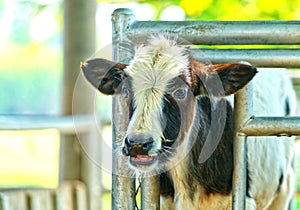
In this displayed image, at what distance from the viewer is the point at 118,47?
2998 mm

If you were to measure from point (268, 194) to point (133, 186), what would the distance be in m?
1.81

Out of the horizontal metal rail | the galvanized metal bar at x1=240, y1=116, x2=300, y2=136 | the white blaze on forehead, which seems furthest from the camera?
the horizontal metal rail

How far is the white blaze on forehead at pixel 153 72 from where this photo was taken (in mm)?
3236

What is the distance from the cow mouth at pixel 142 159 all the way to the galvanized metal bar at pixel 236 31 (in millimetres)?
478

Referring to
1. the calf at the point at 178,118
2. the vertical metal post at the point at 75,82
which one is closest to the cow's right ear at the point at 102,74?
the calf at the point at 178,118

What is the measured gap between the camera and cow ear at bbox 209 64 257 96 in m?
3.13

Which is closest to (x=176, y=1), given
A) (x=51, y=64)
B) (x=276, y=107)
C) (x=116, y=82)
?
(x=276, y=107)

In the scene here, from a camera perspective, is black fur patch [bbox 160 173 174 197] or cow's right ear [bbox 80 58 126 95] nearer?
cow's right ear [bbox 80 58 126 95]

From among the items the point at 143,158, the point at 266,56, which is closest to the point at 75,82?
the point at 143,158

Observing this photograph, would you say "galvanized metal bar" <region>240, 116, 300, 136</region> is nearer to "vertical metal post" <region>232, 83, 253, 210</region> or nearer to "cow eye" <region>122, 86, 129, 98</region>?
"vertical metal post" <region>232, 83, 253, 210</region>

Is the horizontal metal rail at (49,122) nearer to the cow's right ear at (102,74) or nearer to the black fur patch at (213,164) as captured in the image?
the black fur patch at (213,164)

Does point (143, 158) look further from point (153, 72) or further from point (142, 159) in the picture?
point (153, 72)

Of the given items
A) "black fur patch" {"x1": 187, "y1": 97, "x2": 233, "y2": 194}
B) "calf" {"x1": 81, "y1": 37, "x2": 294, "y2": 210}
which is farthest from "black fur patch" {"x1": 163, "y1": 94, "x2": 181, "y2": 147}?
"black fur patch" {"x1": 187, "y1": 97, "x2": 233, "y2": 194}

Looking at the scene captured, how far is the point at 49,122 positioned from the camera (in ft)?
24.3
